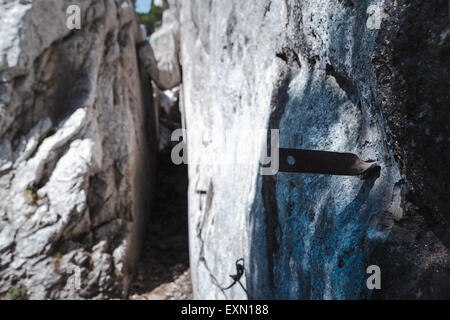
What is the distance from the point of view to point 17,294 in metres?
4.83

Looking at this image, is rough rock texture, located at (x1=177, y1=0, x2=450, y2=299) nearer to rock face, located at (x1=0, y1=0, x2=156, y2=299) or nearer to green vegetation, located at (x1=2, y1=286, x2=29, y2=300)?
rock face, located at (x1=0, y1=0, x2=156, y2=299)

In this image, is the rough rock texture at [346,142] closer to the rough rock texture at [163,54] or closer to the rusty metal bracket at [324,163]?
the rusty metal bracket at [324,163]

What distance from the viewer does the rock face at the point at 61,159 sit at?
4910mm

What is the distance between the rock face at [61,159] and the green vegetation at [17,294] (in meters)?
0.06

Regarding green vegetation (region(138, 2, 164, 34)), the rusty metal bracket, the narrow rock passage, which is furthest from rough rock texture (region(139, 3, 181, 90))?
the rusty metal bracket

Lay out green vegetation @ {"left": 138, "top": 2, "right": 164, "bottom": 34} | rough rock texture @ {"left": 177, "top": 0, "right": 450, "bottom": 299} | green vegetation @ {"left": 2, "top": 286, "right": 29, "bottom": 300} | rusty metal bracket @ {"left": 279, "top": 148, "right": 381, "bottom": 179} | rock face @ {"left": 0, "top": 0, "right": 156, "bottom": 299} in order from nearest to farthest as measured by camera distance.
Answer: rough rock texture @ {"left": 177, "top": 0, "right": 450, "bottom": 299}
rusty metal bracket @ {"left": 279, "top": 148, "right": 381, "bottom": 179}
green vegetation @ {"left": 2, "top": 286, "right": 29, "bottom": 300}
rock face @ {"left": 0, "top": 0, "right": 156, "bottom": 299}
green vegetation @ {"left": 138, "top": 2, "right": 164, "bottom": 34}

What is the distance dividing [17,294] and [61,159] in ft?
6.76

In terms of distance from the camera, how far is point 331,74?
1.52m

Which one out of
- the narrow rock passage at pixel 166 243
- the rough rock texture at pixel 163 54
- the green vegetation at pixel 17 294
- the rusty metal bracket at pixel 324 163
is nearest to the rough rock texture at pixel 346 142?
the rusty metal bracket at pixel 324 163

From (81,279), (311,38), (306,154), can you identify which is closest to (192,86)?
(81,279)

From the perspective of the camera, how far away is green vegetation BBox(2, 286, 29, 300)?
4.78 meters

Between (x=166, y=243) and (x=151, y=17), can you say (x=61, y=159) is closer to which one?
(x=166, y=243)

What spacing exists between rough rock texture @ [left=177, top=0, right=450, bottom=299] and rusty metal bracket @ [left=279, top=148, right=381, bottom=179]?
0.15ft
